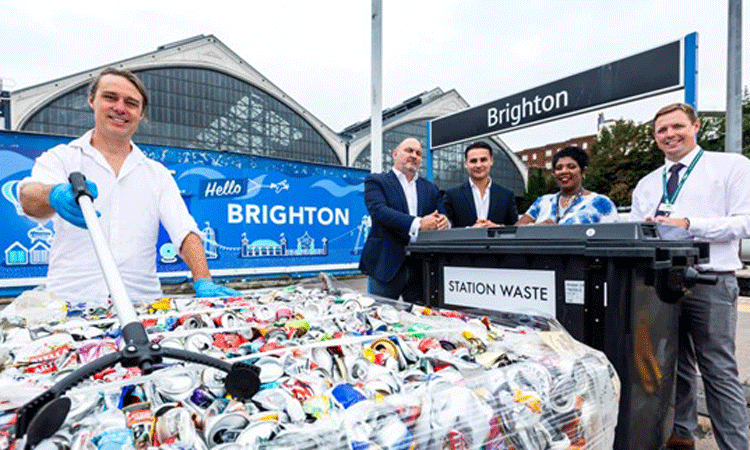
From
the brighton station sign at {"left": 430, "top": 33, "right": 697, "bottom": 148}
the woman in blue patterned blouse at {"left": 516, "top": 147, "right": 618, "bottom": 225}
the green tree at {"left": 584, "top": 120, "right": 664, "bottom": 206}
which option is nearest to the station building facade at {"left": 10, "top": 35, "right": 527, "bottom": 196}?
the green tree at {"left": 584, "top": 120, "right": 664, "bottom": 206}

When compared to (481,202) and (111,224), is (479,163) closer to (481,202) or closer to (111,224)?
(481,202)

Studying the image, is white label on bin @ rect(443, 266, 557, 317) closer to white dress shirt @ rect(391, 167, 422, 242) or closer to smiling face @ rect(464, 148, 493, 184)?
white dress shirt @ rect(391, 167, 422, 242)

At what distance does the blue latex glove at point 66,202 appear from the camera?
1621 millimetres

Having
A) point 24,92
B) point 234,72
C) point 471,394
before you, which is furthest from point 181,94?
point 471,394

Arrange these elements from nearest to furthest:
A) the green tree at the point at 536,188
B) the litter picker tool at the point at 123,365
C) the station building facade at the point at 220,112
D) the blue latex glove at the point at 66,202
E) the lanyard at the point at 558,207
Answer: the litter picker tool at the point at 123,365 < the blue latex glove at the point at 66,202 < the lanyard at the point at 558,207 < the station building facade at the point at 220,112 < the green tree at the point at 536,188

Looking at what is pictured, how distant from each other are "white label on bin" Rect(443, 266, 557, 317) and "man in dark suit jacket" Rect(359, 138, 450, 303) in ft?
1.60

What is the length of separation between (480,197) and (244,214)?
6119 millimetres

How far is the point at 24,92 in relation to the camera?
26.5 m

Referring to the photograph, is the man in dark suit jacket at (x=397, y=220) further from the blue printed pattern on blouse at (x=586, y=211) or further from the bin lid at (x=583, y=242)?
the blue printed pattern on blouse at (x=586, y=211)

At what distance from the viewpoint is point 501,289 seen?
2359 millimetres

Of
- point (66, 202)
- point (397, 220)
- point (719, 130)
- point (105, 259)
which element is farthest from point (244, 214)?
point (719, 130)

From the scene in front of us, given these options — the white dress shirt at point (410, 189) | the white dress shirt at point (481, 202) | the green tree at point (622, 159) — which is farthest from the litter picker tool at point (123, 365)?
the green tree at point (622, 159)

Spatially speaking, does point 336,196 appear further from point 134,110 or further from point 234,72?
point 234,72

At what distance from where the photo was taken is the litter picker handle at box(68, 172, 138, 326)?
1.10 metres
